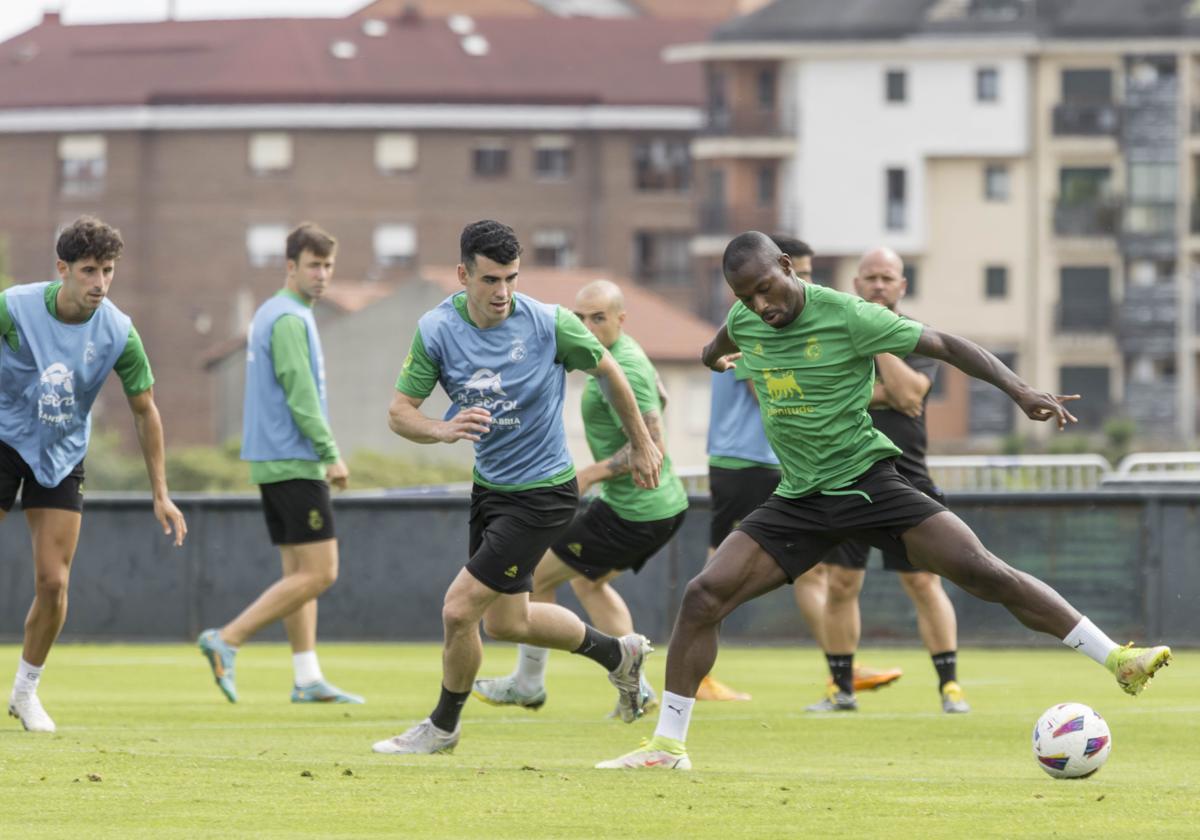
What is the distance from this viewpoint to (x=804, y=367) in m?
9.66

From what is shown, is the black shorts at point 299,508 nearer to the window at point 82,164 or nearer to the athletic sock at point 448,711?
the athletic sock at point 448,711

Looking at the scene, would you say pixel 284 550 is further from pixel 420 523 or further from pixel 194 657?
pixel 420 523

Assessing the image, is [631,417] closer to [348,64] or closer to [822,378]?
[822,378]

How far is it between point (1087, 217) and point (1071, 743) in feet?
235

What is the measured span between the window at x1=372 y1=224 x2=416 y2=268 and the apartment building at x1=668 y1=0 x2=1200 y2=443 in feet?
36.8

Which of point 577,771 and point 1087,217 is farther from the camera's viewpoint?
point 1087,217

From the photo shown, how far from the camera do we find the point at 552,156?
88.6 meters

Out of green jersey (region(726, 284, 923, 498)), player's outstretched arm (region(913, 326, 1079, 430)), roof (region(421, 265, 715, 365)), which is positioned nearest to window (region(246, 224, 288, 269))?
roof (region(421, 265, 715, 365))

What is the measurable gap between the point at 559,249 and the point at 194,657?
233ft

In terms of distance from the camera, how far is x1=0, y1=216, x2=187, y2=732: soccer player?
35.5 feet

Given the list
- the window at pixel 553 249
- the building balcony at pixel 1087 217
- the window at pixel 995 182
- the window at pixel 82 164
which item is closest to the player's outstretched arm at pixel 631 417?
the building balcony at pixel 1087 217

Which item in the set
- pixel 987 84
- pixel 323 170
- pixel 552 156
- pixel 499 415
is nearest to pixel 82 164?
pixel 323 170

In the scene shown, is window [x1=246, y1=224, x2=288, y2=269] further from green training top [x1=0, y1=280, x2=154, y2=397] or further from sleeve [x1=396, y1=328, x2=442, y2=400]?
sleeve [x1=396, y1=328, x2=442, y2=400]

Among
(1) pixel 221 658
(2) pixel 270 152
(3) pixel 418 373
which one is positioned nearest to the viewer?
(3) pixel 418 373
